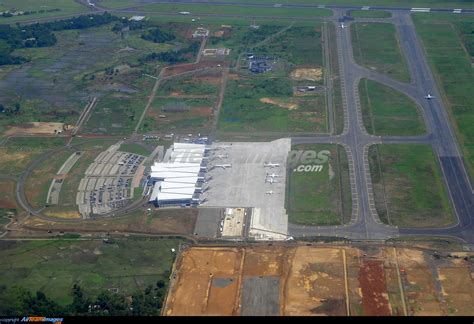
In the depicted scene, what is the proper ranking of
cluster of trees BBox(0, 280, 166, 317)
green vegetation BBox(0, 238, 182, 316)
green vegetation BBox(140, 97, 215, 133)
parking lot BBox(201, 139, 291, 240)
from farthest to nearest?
green vegetation BBox(140, 97, 215, 133) < parking lot BBox(201, 139, 291, 240) < green vegetation BBox(0, 238, 182, 316) < cluster of trees BBox(0, 280, 166, 317)

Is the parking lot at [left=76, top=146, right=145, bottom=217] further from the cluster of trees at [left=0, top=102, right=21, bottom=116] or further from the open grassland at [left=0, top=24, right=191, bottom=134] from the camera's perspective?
the cluster of trees at [left=0, top=102, right=21, bottom=116]

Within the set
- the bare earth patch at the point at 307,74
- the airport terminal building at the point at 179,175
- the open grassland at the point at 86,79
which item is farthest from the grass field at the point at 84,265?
the bare earth patch at the point at 307,74

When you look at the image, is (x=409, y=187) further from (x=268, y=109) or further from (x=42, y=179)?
(x=42, y=179)

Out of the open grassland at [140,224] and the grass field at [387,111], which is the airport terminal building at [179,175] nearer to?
the open grassland at [140,224]

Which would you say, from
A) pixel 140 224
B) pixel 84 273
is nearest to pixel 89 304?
pixel 84 273

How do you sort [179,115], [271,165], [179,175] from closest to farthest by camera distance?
1. [179,175]
2. [271,165]
3. [179,115]

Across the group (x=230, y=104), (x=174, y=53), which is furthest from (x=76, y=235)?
(x=174, y=53)

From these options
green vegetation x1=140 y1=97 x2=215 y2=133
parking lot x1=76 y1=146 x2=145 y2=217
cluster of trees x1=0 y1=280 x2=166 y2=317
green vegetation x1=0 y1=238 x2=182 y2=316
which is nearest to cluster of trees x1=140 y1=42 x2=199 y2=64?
green vegetation x1=140 y1=97 x2=215 y2=133
